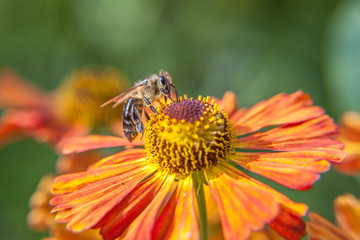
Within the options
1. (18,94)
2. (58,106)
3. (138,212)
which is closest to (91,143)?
(138,212)

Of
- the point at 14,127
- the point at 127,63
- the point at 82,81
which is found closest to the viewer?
the point at 14,127

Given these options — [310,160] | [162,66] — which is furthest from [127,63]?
[310,160]

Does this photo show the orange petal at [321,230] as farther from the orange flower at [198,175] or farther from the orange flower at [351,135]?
the orange flower at [351,135]

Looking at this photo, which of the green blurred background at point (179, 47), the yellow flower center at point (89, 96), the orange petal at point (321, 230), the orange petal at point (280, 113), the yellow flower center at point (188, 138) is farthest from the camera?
the green blurred background at point (179, 47)

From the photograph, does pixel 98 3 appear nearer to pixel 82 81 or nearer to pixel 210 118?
pixel 82 81

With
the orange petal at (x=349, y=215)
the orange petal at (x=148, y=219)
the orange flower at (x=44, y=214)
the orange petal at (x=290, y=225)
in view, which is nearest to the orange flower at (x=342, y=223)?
the orange petal at (x=349, y=215)

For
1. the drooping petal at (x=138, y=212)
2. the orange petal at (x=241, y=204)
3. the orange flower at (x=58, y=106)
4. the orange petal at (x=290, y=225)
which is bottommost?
the orange petal at (x=290, y=225)

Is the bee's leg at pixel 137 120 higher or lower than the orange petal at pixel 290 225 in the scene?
higher

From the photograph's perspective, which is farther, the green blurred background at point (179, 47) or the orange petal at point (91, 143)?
the green blurred background at point (179, 47)
